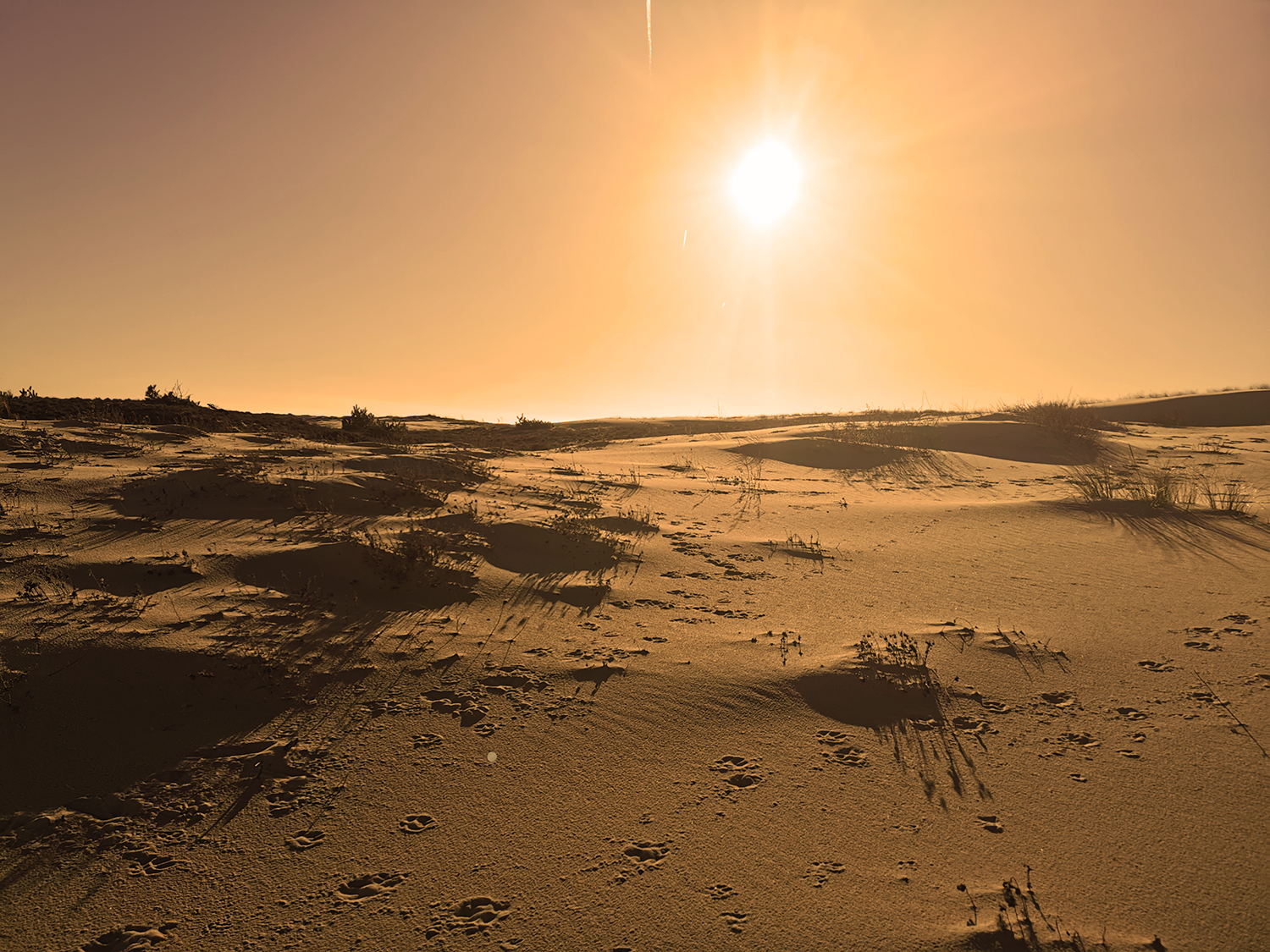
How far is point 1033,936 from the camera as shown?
6.11 feet

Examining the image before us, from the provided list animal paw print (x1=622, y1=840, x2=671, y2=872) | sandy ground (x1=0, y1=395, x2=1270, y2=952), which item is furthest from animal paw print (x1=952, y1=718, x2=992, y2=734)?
animal paw print (x1=622, y1=840, x2=671, y2=872)

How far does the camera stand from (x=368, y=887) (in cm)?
209

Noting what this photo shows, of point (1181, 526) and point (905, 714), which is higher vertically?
point (1181, 526)

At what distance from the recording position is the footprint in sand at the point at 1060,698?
3.20 metres

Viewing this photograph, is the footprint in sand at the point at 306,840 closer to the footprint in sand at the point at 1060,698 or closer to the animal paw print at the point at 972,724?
the animal paw print at the point at 972,724

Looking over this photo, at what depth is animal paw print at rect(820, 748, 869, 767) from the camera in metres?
2.76

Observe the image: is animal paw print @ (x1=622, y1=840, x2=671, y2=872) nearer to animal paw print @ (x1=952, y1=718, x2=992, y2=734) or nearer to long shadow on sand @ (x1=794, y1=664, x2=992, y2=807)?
long shadow on sand @ (x1=794, y1=664, x2=992, y2=807)

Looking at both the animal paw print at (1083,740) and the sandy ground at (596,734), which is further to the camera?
the animal paw print at (1083,740)

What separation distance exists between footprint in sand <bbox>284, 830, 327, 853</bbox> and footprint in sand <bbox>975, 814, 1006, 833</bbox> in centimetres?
232

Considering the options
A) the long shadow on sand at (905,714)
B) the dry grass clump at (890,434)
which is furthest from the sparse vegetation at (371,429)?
the long shadow on sand at (905,714)

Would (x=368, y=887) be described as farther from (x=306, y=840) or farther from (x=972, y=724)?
(x=972, y=724)

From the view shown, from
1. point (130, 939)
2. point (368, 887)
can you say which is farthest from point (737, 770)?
point (130, 939)

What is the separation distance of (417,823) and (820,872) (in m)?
1.41

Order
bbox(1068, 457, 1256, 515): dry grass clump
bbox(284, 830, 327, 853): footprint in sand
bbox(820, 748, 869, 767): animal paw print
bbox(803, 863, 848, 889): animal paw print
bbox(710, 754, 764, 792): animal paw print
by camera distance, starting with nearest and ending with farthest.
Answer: bbox(803, 863, 848, 889): animal paw print
bbox(284, 830, 327, 853): footprint in sand
bbox(710, 754, 764, 792): animal paw print
bbox(820, 748, 869, 767): animal paw print
bbox(1068, 457, 1256, 515): dry grass clump
